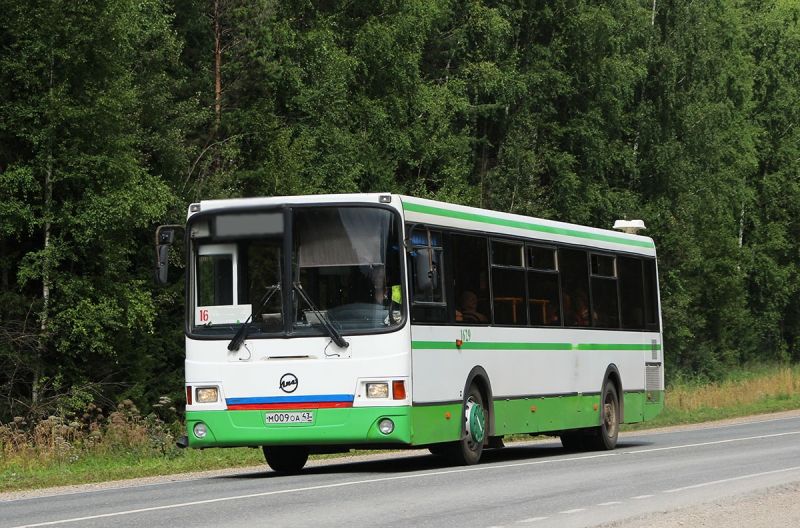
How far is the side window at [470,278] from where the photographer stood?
1950cm

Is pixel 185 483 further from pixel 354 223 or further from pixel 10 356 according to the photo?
pixel 10 356

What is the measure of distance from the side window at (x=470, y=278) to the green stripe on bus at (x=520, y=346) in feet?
0.98

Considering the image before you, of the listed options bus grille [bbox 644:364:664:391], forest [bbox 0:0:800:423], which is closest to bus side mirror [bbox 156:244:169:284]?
bus grille [bbox 644:364:664:391]

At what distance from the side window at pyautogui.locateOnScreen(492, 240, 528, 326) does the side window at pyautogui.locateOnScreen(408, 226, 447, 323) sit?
5.84 ft

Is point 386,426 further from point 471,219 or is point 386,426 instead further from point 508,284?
point 508,284

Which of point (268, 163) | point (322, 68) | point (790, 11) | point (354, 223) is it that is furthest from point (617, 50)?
point (354, 223)

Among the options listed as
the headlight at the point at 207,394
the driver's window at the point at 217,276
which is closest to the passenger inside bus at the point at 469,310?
the driver's window at the point at 217,276

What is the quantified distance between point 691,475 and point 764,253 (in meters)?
62.2

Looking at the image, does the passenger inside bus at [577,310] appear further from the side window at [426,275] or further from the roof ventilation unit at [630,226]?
the side window at [426,275]

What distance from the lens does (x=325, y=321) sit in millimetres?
17734

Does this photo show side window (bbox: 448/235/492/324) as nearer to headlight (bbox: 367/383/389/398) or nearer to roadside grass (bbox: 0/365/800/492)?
headlight (bbox: 367/383/389/398)

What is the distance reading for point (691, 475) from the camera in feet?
58.9

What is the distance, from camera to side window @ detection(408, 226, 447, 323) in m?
17.9

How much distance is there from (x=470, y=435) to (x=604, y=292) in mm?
5987
